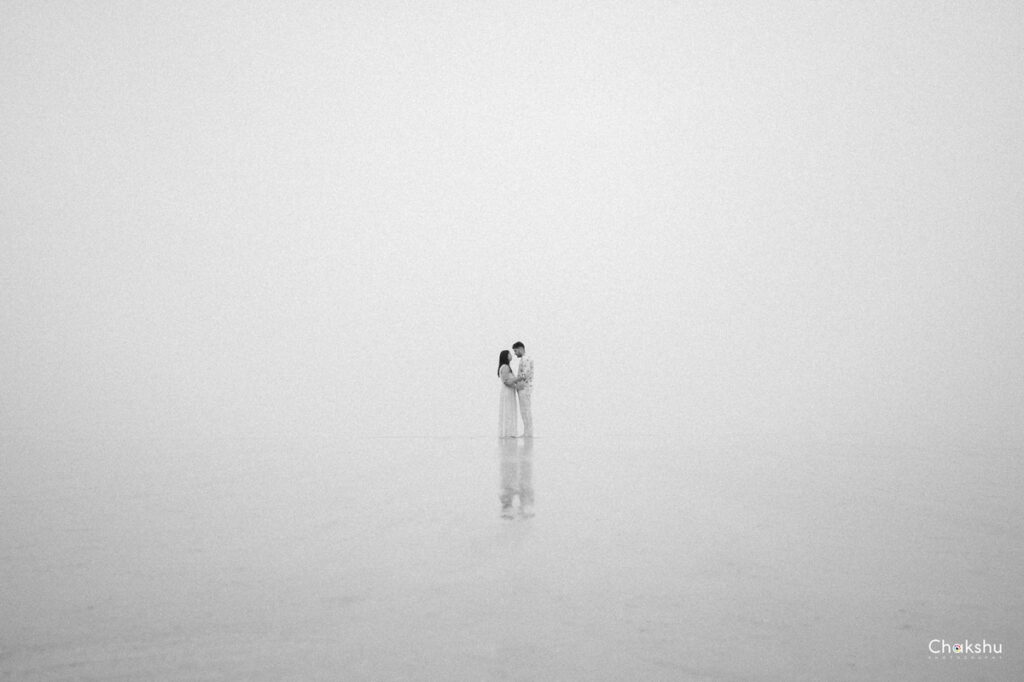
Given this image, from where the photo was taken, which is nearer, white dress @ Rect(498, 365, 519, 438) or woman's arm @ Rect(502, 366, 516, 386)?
woman's arm @ Rect(502, 366, 516, 386)

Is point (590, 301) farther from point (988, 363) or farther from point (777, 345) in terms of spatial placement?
point (988, 363)

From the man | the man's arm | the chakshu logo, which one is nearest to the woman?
the man


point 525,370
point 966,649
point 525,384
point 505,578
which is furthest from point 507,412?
point 966,649

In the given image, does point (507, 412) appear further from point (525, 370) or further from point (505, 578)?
point (505, 578)

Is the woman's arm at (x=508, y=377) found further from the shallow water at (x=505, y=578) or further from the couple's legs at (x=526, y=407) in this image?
the shallow water at (x=505, y=578)

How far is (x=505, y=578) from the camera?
5.78 metres

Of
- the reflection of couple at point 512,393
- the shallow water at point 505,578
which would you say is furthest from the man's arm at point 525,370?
the shallow water at point 505,578

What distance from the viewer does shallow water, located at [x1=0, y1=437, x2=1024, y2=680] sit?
4207mm

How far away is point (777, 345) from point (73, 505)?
9544 centimetres

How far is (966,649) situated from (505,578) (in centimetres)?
326

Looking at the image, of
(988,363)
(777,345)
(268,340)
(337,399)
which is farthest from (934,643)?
(268,340)

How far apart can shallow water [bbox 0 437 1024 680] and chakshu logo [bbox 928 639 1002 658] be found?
0.06 m

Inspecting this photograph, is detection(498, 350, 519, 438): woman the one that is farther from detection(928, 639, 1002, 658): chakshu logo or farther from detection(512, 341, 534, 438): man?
detection(928, 639, 1002, 658): chakshu logo

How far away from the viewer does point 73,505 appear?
31.2 feet
